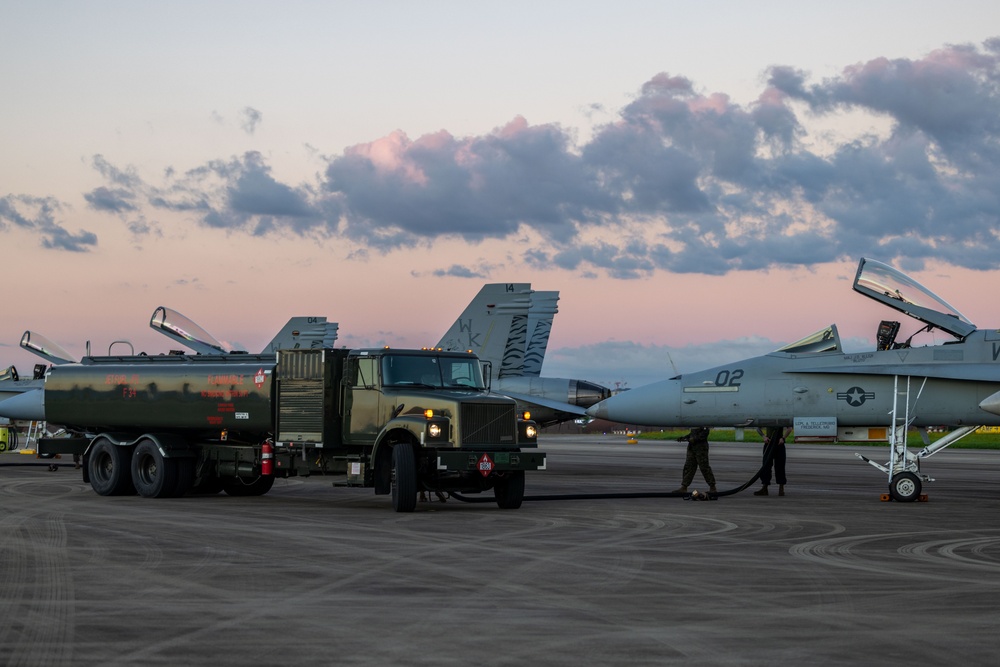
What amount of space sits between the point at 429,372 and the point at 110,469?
24.7 feet

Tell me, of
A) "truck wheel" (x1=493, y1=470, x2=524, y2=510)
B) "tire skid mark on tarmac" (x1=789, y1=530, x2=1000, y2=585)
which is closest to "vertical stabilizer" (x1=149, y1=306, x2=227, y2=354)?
"truck wheel" (x1=493, y1=470, x2=524, y2=510)

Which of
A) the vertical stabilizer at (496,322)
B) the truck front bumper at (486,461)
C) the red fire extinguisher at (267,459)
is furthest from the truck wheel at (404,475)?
the vertical stabilizer at (496,322)

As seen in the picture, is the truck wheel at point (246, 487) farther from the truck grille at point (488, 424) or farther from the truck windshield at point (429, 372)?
the truck grille at point (488, 424)

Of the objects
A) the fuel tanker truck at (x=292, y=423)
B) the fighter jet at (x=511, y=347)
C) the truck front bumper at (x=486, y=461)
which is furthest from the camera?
the fighter jet at (x=511, y=347)

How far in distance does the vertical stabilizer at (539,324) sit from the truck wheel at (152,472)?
17.2 m

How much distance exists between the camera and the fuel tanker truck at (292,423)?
18.4m

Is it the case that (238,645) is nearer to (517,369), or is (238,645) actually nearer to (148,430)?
(148,430)

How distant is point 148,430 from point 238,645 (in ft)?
51.6

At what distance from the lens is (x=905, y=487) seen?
2156 centimetres

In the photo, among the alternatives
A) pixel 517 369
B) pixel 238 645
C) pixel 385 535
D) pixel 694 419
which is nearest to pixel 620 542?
pixel 385 535

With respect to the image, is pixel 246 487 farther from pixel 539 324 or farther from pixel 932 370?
pixel 539 324

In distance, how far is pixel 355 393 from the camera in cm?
1944

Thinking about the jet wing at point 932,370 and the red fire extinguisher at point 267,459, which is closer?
the red fire extinguisher at point 267,459

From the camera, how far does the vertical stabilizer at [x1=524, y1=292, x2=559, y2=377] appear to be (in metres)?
38.0
